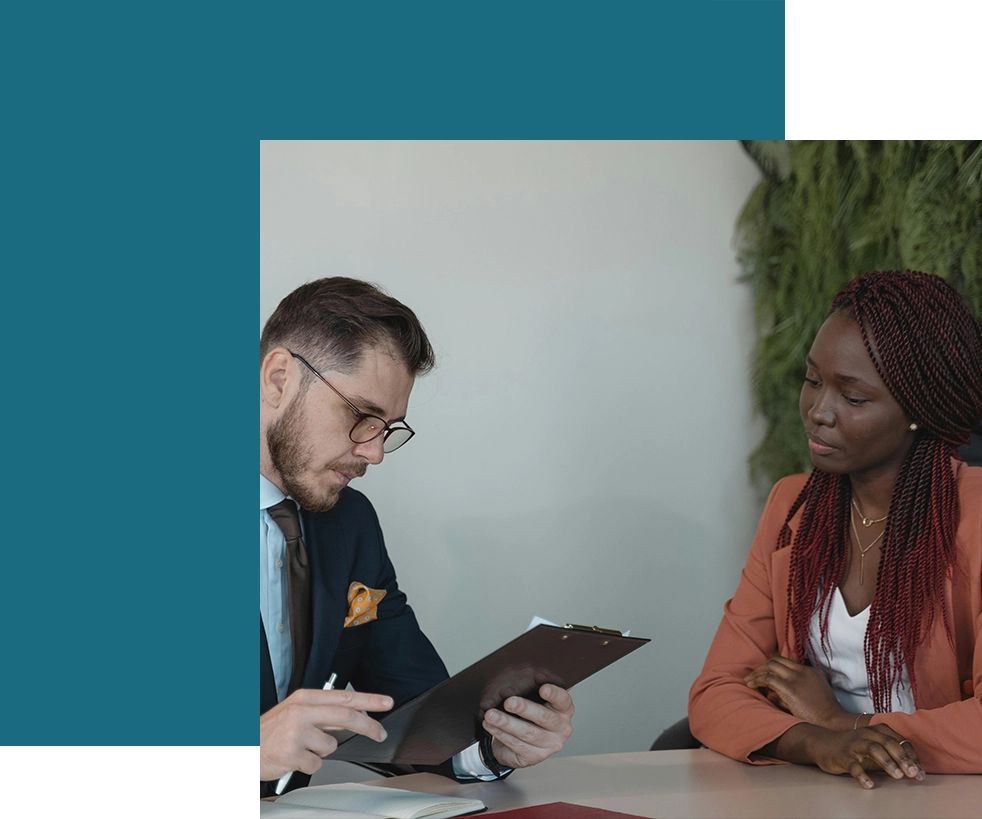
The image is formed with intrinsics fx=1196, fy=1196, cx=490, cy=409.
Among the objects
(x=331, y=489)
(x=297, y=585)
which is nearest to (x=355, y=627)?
(x=297, y=585)

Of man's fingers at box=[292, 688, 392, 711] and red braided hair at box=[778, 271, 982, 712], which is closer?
man's fingers at box=[292, 688, 392, 711]

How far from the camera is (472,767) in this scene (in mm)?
2271

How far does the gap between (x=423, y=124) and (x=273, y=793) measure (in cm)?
168

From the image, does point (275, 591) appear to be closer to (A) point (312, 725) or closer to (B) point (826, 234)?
(A) point (312, 725)

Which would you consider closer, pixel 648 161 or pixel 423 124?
pixel 648 161

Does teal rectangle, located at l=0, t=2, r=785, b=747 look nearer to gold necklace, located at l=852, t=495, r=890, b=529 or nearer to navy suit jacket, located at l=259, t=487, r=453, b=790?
navy suit jacket, located at l=259, t=487, r=453, b=790

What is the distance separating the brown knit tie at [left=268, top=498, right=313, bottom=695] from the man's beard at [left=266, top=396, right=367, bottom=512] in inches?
1.6

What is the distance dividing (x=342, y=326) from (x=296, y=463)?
1.03 ft

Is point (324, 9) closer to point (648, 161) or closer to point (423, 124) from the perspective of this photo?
point (423, 124)

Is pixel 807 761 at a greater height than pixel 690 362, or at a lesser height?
lesser

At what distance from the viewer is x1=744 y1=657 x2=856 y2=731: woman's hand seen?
7.73 feet

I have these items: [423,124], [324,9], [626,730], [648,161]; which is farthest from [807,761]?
[324,9]

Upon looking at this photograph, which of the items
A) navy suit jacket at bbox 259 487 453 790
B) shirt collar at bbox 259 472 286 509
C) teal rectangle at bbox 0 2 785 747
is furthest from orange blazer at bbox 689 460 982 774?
teal rectangle at bbox 0 2 785 747

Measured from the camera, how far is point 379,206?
2736mm
